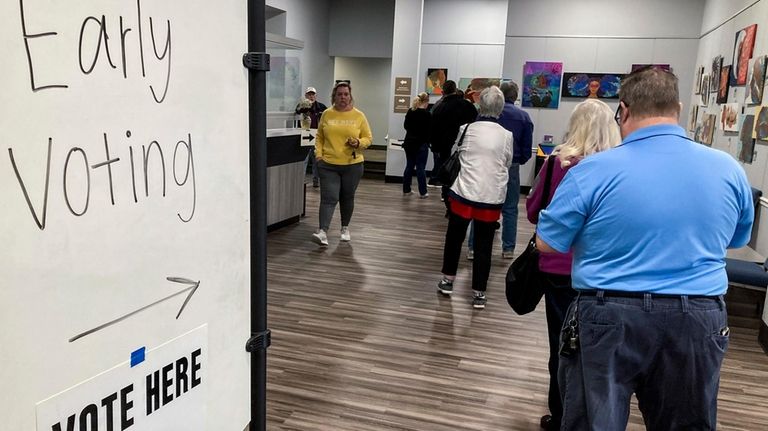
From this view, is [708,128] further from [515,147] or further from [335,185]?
[335,185]

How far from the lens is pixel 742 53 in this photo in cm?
616

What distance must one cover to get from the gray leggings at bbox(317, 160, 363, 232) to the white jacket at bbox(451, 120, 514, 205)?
180cm

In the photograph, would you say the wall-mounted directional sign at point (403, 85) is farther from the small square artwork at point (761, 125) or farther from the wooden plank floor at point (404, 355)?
the small square artwork at point (761, 125)

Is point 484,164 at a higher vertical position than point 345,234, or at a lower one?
higher

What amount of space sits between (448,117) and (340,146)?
2.51m

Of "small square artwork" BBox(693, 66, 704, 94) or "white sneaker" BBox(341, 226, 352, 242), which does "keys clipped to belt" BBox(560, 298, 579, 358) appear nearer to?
"white sneaker" BBox(341, 226, 352, 242)

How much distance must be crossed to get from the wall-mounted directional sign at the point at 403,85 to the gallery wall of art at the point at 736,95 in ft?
15.0

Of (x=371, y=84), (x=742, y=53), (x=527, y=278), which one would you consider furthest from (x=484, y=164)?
(x=371, y=84)

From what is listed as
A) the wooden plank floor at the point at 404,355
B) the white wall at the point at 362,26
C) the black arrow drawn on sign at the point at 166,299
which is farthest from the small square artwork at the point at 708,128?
the black arrow drawn on sign at the point at 166,299

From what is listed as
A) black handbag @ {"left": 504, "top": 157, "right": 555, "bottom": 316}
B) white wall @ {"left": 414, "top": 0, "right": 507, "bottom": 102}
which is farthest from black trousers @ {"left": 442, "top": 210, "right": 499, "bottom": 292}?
white wall @ {"left": 414, "top": 0, "right": 507, "bottom": 102}

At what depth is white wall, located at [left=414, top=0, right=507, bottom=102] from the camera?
10.3 meters

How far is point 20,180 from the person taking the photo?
0.72 meters

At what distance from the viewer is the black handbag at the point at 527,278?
2.56 metres

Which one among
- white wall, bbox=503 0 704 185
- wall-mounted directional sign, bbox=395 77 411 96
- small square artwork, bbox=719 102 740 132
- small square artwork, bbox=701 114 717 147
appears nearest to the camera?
small square artwork, bbox=719 102 740 132
